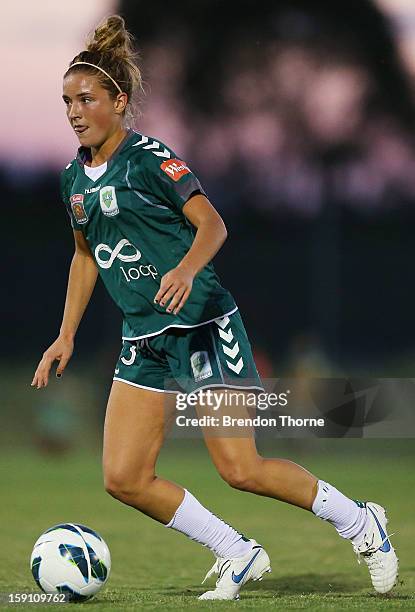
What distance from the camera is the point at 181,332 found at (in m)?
5.12

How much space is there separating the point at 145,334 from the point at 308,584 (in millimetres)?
1571

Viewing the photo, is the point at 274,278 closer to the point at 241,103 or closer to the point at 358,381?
the point at 358,381

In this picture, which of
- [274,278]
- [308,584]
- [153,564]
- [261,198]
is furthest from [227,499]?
[261,198]

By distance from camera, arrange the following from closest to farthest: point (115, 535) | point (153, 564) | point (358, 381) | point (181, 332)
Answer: point (181, 332)
point (153, 564)
point (115, 535)
point (358, 381)

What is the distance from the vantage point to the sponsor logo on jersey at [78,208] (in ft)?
17.1

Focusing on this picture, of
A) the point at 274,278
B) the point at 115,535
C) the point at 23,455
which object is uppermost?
the point at 115,535

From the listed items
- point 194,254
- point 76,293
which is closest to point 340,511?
point 194,254

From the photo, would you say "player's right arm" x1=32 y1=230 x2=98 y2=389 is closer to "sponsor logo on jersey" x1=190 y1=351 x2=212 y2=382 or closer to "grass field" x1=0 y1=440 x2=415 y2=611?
"sponsor logo on jersey" x1=190 y1=351 x2=212 y2=382

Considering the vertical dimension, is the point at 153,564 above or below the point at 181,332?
below

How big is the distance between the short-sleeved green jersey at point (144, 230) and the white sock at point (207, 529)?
0.76 meters

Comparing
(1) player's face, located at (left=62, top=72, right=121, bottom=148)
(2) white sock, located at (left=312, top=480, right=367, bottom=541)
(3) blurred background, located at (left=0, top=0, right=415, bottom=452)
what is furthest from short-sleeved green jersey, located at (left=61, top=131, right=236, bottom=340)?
(3) blurred background, located at (left=0, top=0, right=415, bottom=452)

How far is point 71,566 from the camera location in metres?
4.93

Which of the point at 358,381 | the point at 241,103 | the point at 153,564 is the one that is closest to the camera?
the point at 153,564

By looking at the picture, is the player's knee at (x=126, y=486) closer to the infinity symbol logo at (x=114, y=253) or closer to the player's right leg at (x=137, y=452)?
the player's right leg at (x=137, y=452)
